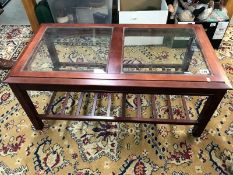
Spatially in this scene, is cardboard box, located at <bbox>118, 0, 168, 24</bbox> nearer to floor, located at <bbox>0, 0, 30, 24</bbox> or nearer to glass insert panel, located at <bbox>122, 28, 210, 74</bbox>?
glass insert panel, located at <bbox>122, 28, 210, 74</bbox>

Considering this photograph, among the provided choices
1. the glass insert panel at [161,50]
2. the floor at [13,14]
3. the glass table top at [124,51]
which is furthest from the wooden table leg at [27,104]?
the floor at [13,14]

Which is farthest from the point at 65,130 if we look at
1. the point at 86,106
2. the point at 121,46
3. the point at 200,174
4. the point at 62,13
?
the point at 62,13

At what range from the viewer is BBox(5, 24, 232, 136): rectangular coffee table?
986mm

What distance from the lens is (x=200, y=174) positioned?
3.69 ft

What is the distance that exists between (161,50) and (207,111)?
0.48m

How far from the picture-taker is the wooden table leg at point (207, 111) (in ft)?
3.34

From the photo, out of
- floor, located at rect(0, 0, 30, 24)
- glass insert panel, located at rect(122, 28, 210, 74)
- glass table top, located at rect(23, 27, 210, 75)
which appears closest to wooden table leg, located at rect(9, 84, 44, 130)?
glass table top, located at rect(23, 27, 210, 75)

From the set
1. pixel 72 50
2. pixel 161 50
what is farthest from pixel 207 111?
pixel 72 50

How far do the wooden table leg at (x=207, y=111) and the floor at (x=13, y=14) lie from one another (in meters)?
2.12

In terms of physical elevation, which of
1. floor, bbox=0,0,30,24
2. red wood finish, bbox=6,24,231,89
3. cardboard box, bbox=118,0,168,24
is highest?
red wood finish, bbox=6,24,231,89

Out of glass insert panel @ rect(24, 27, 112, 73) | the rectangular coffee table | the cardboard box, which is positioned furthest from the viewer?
the cardboard box

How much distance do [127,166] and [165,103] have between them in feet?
1.77

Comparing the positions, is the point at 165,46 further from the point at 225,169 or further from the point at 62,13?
the point at 62,13

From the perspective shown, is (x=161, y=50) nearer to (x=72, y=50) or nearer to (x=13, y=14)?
(x=72, y=50)
